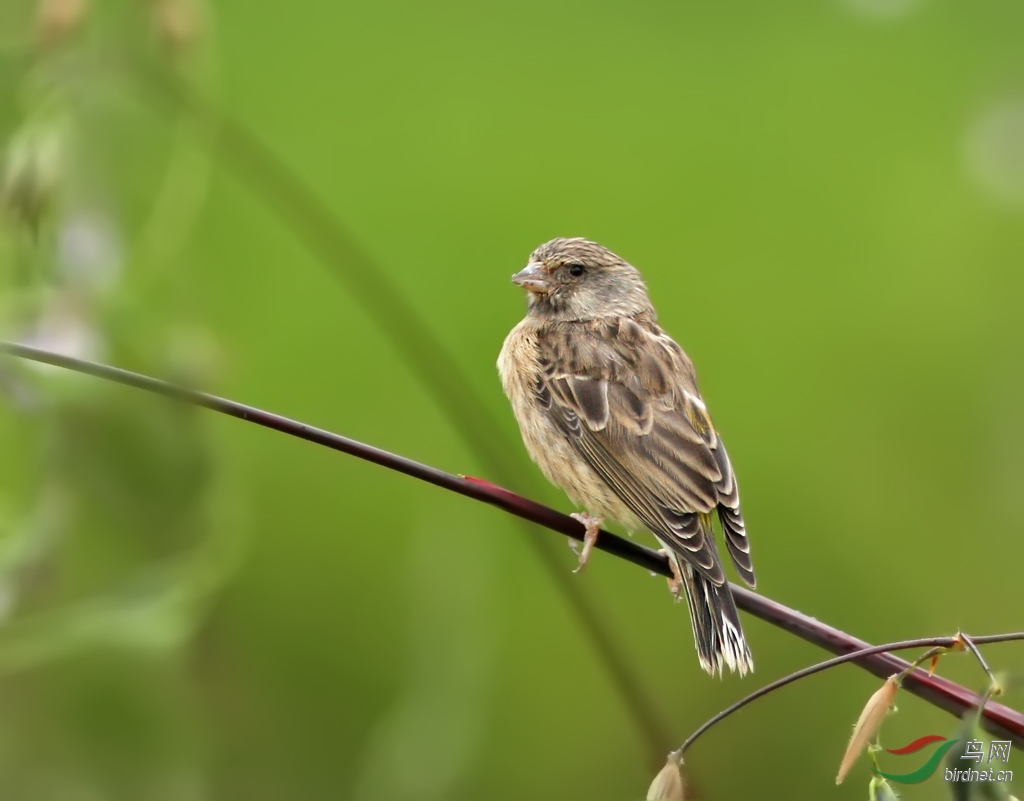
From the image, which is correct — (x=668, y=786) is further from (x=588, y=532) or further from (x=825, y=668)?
(x=588, y=532)

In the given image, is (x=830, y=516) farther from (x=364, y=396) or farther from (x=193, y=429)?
(x=193, y=429)

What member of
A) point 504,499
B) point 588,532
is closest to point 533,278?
point 588,532

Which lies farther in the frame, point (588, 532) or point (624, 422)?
point (624, 422)

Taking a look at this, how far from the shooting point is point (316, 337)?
202 inches

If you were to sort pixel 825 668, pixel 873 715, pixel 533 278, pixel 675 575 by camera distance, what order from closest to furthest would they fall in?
pixel 825 668 → pixel 873 715 → pixel 675 575 → pixel 533 278

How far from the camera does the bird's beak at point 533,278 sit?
14.0ft

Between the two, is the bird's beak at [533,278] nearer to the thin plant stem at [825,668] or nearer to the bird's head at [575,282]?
the bird's head at [575,282]

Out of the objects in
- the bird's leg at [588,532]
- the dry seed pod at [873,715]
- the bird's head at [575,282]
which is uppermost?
the bird's head at [575,282]

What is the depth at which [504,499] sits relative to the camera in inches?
94.2

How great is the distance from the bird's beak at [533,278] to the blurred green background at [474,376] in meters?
0.61

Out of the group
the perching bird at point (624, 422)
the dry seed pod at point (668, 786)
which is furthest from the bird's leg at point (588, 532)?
the dry seed pod at point (668, 786)

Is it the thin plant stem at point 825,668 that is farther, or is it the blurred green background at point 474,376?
the blurred green background at point 474,376

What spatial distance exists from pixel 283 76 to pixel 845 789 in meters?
3.51

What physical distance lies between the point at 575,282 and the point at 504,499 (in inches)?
81.4
